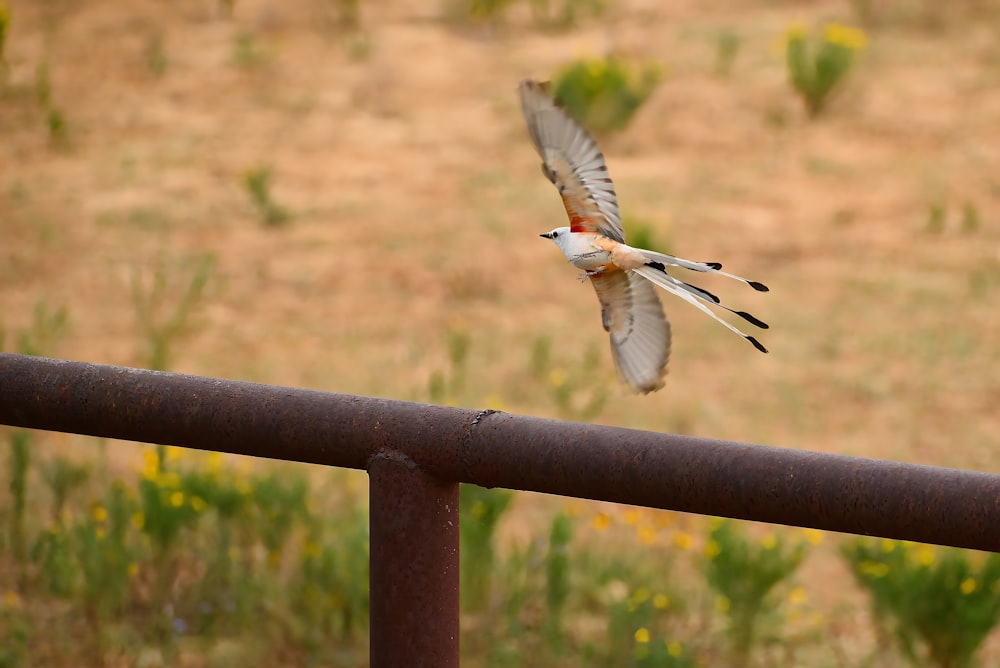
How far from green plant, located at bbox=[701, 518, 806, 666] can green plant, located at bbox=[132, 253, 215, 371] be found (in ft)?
8.34

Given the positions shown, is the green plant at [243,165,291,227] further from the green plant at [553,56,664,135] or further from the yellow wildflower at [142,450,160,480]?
the yellow wildflower at [142,450,160,480]

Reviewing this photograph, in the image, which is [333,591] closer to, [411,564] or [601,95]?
[411,564]

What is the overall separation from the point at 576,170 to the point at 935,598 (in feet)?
7.01

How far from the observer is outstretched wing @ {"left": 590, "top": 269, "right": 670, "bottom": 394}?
66.0 inches

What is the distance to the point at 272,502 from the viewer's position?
3816 mm

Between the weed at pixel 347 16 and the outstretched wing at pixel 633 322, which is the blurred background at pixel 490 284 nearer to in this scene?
the weed at pixel 347 16

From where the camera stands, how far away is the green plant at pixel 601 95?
8188mm

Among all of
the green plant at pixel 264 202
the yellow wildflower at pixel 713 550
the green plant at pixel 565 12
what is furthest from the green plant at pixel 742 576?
the green plant at pixel 565 12

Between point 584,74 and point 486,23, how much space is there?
230 centimetres

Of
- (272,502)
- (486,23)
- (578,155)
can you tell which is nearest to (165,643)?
(272,502)

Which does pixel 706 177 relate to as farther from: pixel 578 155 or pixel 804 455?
pixel 804 455

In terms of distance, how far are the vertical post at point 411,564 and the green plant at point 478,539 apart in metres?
2.38

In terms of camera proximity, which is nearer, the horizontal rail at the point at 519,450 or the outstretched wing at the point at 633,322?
the horizontal rail at the point at 519,450

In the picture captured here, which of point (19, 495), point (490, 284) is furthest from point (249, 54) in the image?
point (19, 495)
